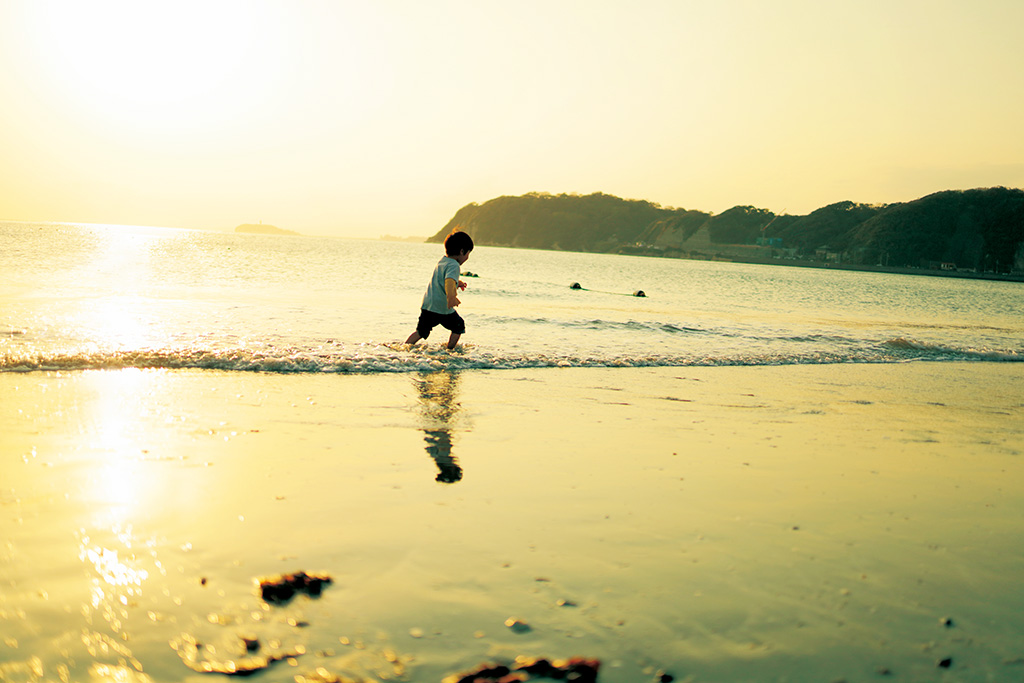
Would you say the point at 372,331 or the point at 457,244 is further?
the point at 372,331

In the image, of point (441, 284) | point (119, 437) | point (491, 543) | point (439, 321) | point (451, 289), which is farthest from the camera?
point (439, 321)

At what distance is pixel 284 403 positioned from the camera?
589cm

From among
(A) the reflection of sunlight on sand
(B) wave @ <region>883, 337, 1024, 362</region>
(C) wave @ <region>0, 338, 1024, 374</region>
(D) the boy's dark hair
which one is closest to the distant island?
(B) wave @ <region>883, 337, 1024, 362</region>

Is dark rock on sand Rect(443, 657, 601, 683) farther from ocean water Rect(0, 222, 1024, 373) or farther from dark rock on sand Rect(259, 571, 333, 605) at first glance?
ocean water Rect(0, 222, 1024, 373)

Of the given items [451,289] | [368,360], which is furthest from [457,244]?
[368,360]

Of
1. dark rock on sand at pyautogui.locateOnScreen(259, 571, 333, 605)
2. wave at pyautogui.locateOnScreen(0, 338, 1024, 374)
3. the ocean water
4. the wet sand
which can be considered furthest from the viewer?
the ocean water

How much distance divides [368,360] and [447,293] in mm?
1570

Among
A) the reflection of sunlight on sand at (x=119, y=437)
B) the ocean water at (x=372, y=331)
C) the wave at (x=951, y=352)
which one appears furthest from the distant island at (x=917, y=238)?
the reflection of sunlight on sand at (x=119, y=437)

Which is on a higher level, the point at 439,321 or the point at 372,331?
the point at 439,321

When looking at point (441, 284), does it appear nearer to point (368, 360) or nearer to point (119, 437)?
point (368, 360)

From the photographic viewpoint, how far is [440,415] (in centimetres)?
570

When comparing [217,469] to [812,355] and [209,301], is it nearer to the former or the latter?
[812,355]

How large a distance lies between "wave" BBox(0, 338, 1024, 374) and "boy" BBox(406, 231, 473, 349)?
1.25 feet

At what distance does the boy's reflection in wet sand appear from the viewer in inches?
161
